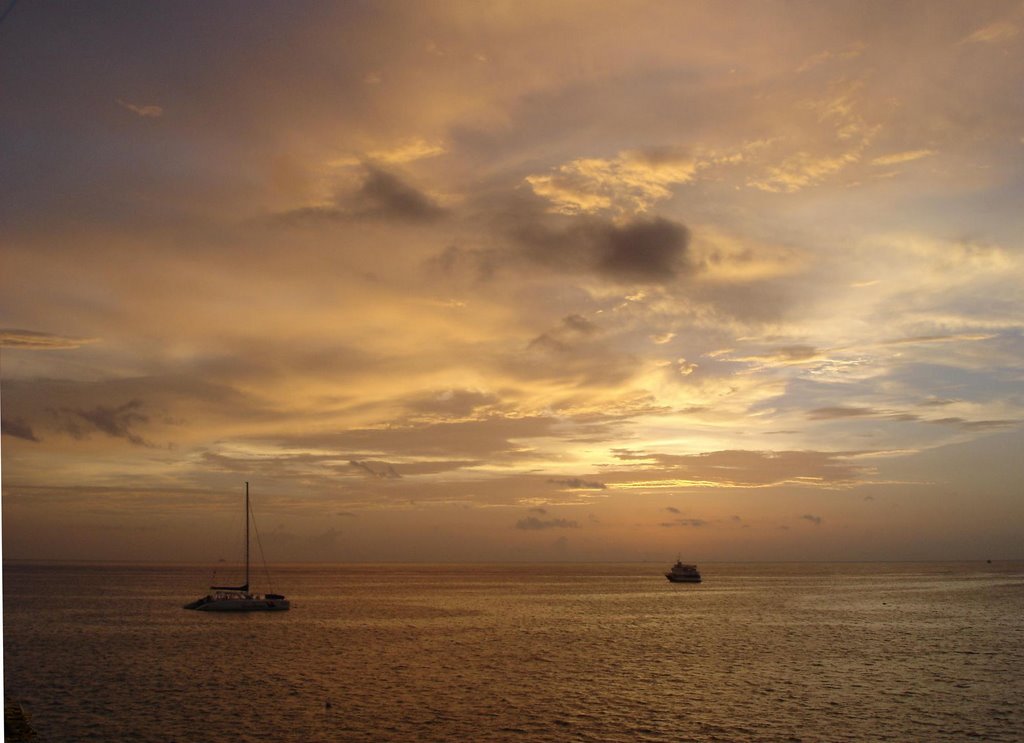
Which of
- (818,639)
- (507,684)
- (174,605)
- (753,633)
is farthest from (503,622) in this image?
(174,605)

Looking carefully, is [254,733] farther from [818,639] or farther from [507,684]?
[818,639]

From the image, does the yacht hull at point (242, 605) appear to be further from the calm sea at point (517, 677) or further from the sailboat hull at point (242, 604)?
the calm sea at point (517, 677)

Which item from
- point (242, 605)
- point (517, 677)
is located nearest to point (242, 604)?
point (242, 605)

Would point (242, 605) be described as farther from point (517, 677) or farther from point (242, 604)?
point (517, 677)

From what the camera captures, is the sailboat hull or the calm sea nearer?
the calm sea

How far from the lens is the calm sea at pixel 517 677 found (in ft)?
158

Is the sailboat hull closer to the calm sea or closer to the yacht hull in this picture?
the yacht hull

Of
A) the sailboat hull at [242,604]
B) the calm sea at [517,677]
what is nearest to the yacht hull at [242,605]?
the sailboat hull at [242,604]

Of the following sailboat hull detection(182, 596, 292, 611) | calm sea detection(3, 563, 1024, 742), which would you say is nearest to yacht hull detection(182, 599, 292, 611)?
sailboat hull detection(182, 596, 292, 611)

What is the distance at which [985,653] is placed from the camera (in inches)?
3201

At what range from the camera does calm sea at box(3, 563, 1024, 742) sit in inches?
1896

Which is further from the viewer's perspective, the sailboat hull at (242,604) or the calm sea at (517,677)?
the sailboat hull at (242,604)

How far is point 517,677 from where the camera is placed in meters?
66.3

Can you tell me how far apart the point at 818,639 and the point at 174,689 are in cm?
6876
